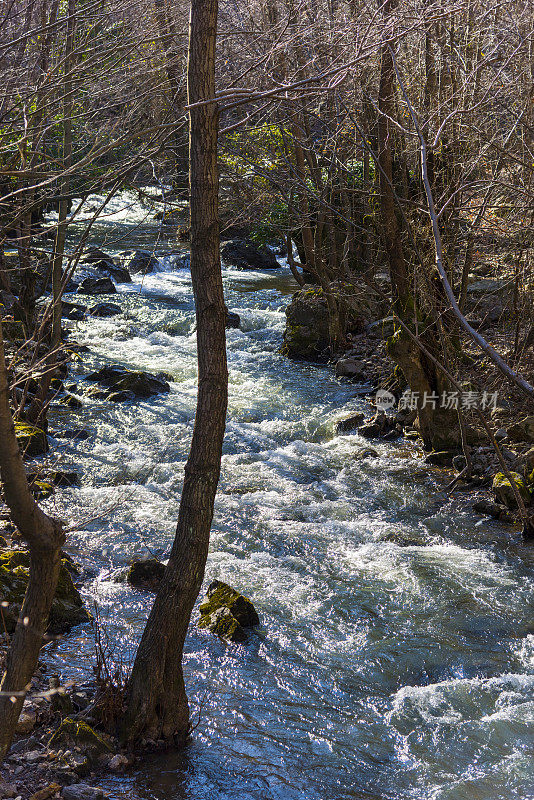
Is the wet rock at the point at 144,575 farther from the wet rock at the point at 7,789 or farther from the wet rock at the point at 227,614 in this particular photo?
the wet rock at the point at 7,789

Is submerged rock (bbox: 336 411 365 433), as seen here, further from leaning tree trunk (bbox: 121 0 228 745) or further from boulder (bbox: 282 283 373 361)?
leaning tree trunk (bbox: 121 0 228 745)

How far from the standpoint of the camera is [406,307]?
29.4ft

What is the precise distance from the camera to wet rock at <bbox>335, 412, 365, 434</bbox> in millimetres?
10641

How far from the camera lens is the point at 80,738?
13.2 feet

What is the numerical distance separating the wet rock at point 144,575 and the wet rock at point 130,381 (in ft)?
18.5

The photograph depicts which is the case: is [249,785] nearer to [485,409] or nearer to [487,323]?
[485,409]

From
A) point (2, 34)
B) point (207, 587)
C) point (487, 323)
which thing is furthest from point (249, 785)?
point (487, 323)

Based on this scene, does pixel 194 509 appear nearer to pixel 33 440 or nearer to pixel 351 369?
pixel 33 440

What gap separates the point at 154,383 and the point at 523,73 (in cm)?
736

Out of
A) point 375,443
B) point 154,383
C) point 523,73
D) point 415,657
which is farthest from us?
point 154,383

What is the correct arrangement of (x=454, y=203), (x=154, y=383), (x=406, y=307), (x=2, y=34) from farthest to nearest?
(x=154, y=383) → (x=406, y=307) → (x=454, y=203) → (x=2, y=34)

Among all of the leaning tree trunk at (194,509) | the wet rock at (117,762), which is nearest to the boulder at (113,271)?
the leaning tree trunk at (194,509)

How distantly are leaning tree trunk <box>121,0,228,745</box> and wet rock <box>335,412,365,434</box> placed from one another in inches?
259

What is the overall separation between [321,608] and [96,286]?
507 inches
